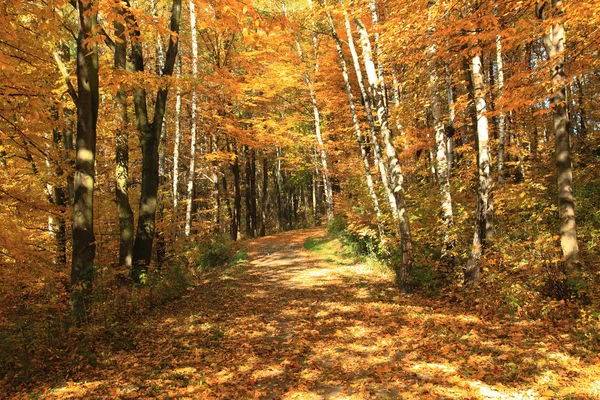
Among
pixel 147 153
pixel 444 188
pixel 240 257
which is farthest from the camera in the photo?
pixel 240 257

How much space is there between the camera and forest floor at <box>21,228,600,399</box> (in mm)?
4730

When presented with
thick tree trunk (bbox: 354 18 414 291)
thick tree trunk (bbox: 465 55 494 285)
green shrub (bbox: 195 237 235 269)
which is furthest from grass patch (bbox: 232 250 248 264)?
thick tree trunk (bbox: 465 55 494 285)

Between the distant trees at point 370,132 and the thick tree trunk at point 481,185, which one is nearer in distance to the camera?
the distant trees at point 370,132

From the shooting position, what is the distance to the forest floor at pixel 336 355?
15.5 ft

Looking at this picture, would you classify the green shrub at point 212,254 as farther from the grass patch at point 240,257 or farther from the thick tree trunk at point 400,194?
the thick tree trunk at point 400,194

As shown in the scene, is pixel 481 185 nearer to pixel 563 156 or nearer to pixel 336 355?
pixel 563 156

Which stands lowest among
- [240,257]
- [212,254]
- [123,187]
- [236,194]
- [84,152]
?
[240,257]

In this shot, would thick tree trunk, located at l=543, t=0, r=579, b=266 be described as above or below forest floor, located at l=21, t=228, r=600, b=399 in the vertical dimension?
above

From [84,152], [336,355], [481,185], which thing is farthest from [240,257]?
[481,185]

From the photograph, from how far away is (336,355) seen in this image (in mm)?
6027

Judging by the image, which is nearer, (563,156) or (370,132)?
(563,156)

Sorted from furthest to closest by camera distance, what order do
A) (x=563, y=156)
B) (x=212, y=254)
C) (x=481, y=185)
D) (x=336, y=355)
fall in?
1. (x=212, y=254)
2. (x=481, y=185)
3. (x=563, y=156)
4. (x=336, y=355)

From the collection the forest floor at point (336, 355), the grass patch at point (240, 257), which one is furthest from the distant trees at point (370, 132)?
the forest floor at point (336, 355)

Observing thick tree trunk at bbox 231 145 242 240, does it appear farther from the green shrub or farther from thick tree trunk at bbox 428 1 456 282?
thick tree trunk at bbox 428 1 456 282
